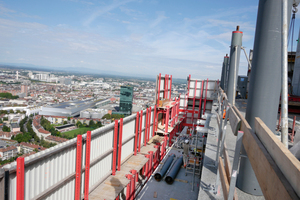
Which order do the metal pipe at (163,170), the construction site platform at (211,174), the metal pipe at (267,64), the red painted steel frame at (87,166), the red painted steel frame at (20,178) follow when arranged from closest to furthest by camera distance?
the metal pipe at (267,64) → the construction site platform at (211,174) → the red painted steel frame at (20,178) → the red painted steel frame at (87,166) → the metal pipe at (163,170)

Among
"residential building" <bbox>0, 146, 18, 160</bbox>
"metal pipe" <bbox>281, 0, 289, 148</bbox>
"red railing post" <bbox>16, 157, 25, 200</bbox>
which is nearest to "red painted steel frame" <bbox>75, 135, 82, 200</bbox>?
"red railing post" <bbox>16, 157, 25, 200</bbox>

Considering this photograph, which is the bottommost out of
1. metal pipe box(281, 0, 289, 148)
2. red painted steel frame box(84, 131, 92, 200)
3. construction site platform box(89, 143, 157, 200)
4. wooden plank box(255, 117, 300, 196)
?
construction site platform box(89, 143, 157, 200)

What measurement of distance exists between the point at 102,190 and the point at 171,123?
33.0 feet

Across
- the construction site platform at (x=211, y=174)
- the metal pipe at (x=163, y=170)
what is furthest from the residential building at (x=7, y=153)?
the construction site platform at (x=211, y=174)

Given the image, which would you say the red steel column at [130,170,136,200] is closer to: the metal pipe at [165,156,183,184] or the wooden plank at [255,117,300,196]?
the metal pipe at [165,156,183,184]

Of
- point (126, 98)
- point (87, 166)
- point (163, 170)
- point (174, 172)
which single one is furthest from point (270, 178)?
point (126, 98)

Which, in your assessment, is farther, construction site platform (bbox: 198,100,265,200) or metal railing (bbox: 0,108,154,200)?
metal railing (bbox: 0,108,154,200)

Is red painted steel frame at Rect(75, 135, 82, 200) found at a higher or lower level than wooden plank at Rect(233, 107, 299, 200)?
lower

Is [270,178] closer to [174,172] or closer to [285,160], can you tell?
[285,160]

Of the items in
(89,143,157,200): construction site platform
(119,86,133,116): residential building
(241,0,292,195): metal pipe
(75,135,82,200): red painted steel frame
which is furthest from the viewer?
(119,86,133,116): residential building

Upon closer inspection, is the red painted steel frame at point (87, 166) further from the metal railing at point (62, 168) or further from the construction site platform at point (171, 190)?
the construction site platform at point (171, 190)

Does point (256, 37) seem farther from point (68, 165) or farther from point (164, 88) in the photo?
point (164, 88)

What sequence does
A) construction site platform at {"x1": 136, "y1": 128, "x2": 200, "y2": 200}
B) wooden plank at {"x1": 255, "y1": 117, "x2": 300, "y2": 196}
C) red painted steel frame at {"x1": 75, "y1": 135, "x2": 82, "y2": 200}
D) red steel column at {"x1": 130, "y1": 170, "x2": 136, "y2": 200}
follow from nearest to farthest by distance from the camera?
wooden plank at {"x1": 255, "y1": 117, "x2": 300, "y2": 196}
red painted steel frame at {"x1": 75, "y1": 135, "x2": 82, "y2": 200}
red steel column at {"x1": 130, "y1": 170, "x2": 136, "y2": 200}
construction site platform at {"x1": 136, "y1": 128, "x2": 200, "y2": 200}

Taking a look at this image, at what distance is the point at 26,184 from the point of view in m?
4.35
